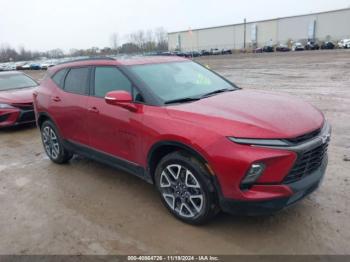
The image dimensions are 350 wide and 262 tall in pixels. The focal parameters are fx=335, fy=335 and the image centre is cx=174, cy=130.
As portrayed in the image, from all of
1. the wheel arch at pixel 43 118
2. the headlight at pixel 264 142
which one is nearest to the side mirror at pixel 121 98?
the headlight at pixel 264 142

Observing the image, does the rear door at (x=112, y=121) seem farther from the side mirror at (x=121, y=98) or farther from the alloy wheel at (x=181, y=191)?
the alloy wheel at (x=181, y=191)

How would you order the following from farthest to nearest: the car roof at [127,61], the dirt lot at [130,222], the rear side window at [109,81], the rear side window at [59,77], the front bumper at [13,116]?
1. the front bumper at [13,116]
2. the rear side window at [59,77]
3. the car roof at [127,61]
4. the rear side window at [109,81]
5. the dirt lot at [130,222]

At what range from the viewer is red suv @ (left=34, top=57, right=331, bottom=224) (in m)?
3.01

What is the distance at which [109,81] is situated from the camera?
443cm

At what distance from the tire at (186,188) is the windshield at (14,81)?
7.39 meters

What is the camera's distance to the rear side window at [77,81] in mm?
4872

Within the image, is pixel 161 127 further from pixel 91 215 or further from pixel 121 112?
pixel 91 215

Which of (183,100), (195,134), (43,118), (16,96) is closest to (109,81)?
(183,100)

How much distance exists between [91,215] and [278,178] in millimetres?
2219

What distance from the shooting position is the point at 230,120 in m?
3.17

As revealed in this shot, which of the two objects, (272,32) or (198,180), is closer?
(198,180)

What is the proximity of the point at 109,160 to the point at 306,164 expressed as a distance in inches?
98.6

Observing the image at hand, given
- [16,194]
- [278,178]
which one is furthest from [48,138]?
[278,178]

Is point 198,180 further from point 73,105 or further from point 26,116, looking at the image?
point 26,116
